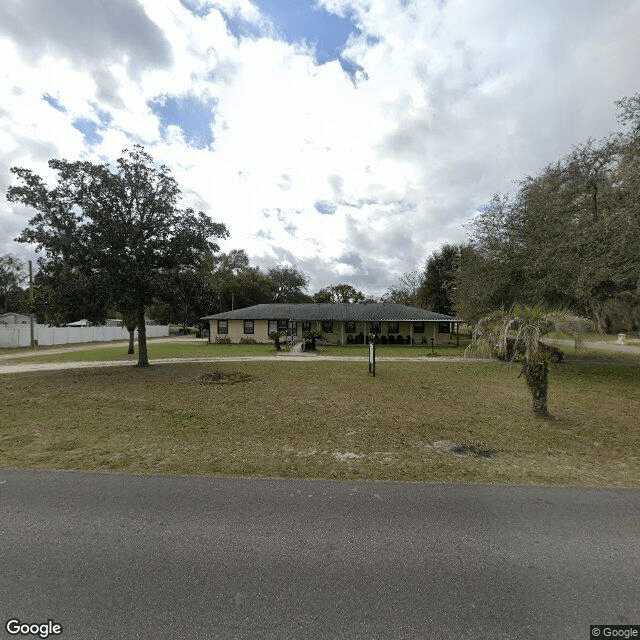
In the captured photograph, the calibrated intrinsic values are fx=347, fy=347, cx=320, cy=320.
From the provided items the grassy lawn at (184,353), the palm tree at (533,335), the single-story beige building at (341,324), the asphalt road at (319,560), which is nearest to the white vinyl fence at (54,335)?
the grassy lawn at (184,353)

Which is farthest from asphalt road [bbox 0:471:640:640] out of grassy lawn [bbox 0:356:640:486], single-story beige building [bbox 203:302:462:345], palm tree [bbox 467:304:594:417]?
single-story beige building [bbox 203:302:462:345]

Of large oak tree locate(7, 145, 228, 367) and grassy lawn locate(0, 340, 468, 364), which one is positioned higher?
large oak tree locate(7, 145, 228, 367)

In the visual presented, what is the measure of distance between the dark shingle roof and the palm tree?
2180 cm

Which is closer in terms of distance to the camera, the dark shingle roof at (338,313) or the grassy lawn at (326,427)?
the grassy lawn at (326,427)

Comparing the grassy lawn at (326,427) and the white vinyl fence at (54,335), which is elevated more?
the white vinyl fence at (54,335)

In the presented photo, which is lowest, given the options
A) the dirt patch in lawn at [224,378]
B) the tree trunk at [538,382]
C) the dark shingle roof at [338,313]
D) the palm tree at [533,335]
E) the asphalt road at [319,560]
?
the dirt patch in lawn at [224,378]

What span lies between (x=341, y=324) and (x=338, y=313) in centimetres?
124

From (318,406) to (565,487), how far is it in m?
5.66

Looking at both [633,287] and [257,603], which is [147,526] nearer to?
[257,603]

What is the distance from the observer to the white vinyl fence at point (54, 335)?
94.9ft

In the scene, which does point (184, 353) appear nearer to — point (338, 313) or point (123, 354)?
point (123, 354)

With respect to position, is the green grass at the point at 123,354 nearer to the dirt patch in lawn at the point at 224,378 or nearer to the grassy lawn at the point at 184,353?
the grassy lawn at the point at 184,353

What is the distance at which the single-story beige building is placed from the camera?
102 ft

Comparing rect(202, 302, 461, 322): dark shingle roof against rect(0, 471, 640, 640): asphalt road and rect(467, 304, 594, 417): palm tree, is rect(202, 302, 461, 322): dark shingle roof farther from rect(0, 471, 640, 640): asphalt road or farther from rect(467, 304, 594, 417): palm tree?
rect(0, 471, 640, 640): asphalt road
